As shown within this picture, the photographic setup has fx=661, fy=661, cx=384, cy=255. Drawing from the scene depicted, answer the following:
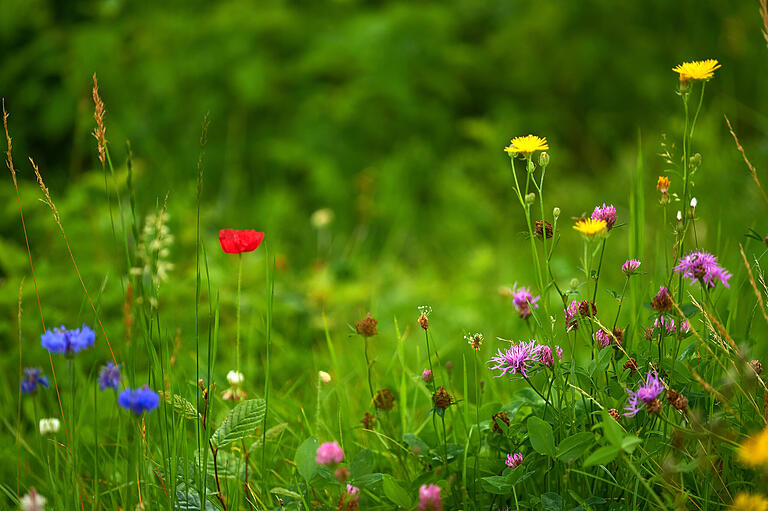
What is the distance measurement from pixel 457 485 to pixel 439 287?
5.42 feet

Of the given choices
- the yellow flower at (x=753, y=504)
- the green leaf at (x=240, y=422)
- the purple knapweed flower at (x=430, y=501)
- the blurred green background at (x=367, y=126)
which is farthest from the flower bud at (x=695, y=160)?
the blurred green background at (x=367, y=126)

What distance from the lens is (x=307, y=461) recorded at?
930mm

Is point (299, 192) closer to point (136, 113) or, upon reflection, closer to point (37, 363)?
point (136, 113)

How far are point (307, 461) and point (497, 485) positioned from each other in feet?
0.89

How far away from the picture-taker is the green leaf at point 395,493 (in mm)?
931

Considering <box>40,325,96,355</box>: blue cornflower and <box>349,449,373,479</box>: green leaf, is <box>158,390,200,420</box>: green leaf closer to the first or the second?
<box>40,325,96,355</box>: blue cornflower

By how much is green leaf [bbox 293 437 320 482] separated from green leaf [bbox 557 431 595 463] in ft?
1.12

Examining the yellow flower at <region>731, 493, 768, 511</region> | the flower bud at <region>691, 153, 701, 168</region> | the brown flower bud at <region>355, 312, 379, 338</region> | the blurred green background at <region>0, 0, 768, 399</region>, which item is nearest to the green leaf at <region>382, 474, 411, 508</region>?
the brown flower bud at <region>355, 312, 379, 338</region>

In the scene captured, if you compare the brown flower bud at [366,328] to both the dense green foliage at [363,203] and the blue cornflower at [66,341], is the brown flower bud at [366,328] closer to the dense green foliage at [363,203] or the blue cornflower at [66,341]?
the dense green foliage at [363,203]

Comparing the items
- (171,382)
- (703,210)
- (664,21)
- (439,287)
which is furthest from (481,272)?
(664,21)

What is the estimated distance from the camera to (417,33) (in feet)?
11.1

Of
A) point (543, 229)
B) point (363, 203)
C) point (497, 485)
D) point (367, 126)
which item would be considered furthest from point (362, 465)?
point (367, 126)

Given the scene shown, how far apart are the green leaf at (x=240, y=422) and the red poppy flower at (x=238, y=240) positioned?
24cm

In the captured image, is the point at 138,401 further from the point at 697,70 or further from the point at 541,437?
the point at 697,70
